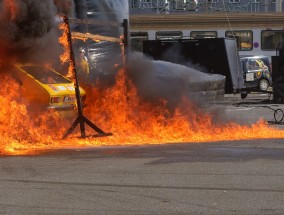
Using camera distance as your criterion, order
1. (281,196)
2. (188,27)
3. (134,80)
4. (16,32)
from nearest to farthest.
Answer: (281,196) → (16,32) → (134,80) → (188,27)

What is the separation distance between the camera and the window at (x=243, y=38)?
105 feet

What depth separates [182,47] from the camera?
912 inches

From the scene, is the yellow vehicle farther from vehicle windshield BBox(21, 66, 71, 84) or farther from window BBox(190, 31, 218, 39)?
window BBox(190, 31, 218, 39)

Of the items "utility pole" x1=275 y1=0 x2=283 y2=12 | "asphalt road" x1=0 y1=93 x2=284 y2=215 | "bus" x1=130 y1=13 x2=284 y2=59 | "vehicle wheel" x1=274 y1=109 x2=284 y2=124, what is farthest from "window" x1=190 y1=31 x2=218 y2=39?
"asphalt road" x1=0 y1=93 x2=284 y2=215

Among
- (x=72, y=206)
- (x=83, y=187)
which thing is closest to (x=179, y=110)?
(x=83, y=187)

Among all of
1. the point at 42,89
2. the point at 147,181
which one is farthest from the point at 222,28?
the point at 147,181

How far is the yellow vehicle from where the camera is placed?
12.1m

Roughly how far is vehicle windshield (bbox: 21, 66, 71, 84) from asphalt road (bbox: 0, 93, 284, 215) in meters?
2.33

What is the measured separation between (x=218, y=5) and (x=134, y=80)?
28.1 meters

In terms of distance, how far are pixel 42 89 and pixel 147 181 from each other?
4908 mm

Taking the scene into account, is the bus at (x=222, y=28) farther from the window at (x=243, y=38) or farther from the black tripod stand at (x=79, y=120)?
the black tripod stand at (x=79, y=120)

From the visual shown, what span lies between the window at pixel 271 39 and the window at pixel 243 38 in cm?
Answer: 65

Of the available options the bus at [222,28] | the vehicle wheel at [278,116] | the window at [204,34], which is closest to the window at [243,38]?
the bus at [222,28]

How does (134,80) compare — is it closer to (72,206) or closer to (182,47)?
(72,206)
